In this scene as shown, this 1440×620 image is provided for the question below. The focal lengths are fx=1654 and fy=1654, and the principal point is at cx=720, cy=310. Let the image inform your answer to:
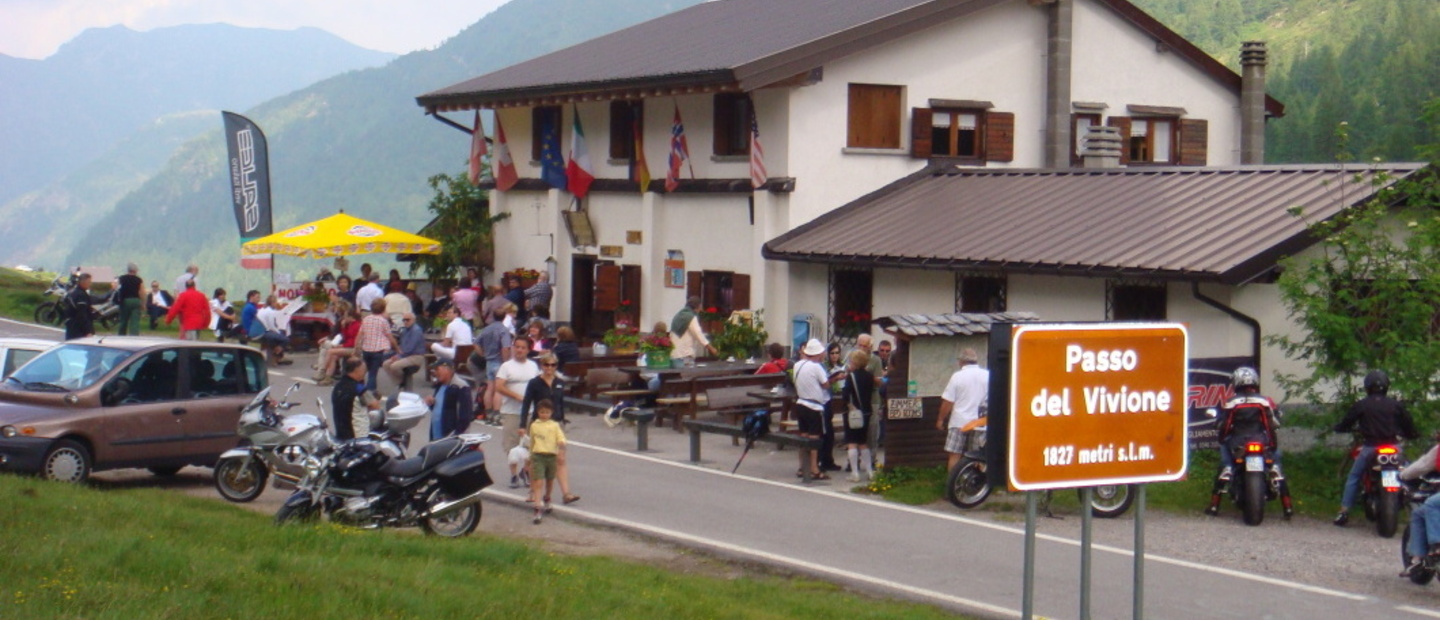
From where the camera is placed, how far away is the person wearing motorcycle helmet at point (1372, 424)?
51.4ft

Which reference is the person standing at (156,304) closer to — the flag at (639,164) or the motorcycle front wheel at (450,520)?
the flag at (639,164)

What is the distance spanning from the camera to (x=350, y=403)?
16.3 m

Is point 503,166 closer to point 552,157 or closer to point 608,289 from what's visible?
point 552,157

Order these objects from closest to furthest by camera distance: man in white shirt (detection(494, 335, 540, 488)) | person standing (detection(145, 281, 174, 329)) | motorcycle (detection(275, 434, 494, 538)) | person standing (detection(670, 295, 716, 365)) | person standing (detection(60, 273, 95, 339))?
motorcycle (detection(275, 434, 494, 538))
man in white shirt (detection(494, 335, 540, 488))
person standing (detection(670, 295, 716, 365))
person standing (detection(60, 273, 95, 339))
person standing (detection(145, 281, 174, 329))

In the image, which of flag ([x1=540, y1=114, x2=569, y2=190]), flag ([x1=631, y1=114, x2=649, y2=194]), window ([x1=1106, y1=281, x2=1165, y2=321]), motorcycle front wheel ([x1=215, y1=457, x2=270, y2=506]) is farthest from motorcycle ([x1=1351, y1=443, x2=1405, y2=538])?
flag ([x1=540, y1=114, x2=569, y2=190])

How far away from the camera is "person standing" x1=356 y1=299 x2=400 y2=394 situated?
979 inches

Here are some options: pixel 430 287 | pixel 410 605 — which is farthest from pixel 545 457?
pixel 430 287

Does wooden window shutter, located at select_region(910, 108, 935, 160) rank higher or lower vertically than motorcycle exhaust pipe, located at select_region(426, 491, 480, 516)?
higher

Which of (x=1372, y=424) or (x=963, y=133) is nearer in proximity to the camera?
(x=1372, y=424)

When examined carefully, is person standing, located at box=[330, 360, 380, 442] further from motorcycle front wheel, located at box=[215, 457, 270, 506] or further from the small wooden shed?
the small wooden shed

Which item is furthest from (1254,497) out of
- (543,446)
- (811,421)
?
(543,446)

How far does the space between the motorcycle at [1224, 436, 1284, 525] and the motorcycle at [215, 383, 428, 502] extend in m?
7.93

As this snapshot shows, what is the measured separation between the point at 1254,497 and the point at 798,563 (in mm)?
5054

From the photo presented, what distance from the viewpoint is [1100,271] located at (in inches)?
842
